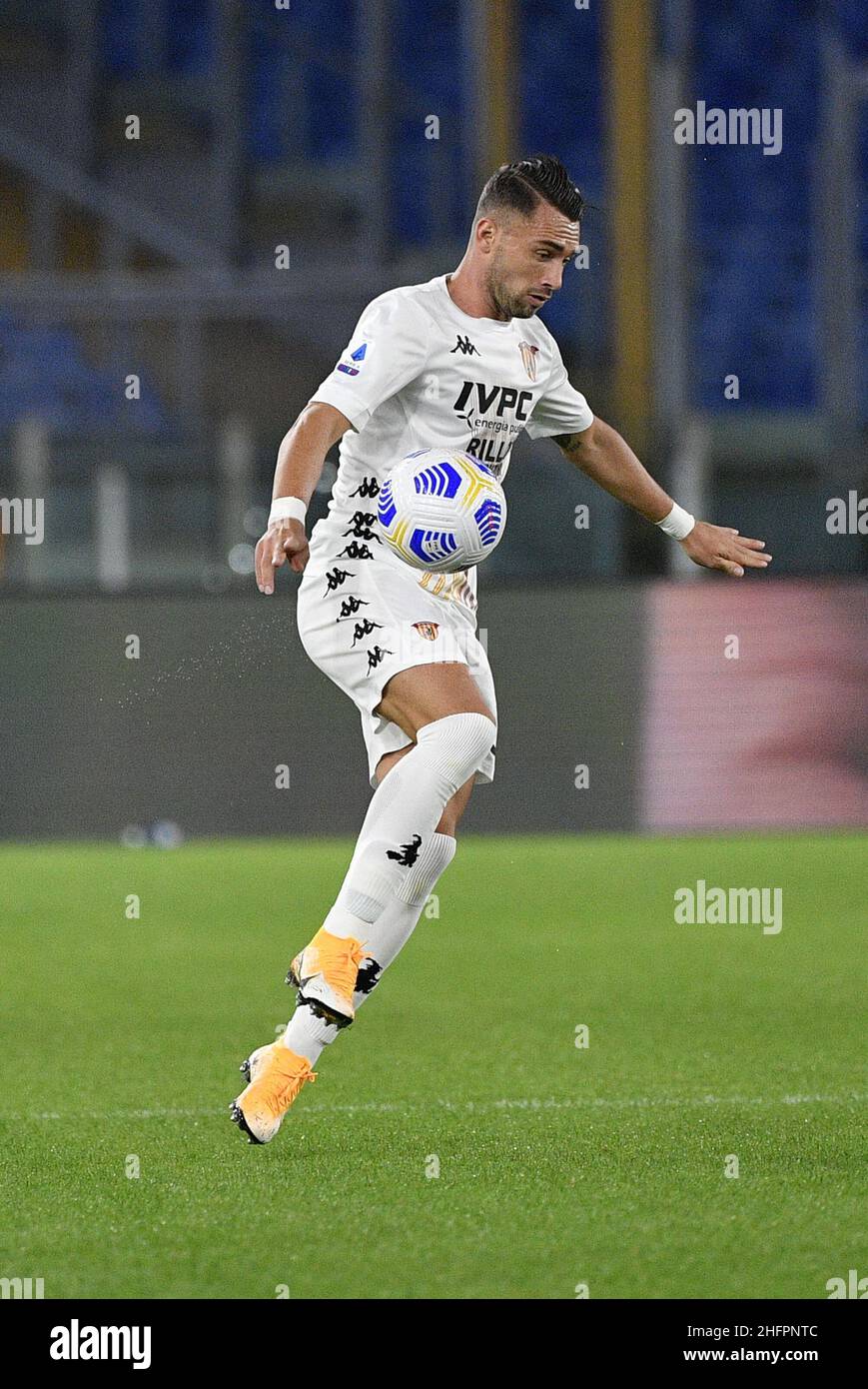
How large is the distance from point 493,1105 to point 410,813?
858 mm

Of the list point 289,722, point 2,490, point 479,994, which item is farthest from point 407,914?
point 2,490

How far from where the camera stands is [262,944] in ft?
26.5

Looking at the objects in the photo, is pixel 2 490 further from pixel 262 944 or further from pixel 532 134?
pixel 532 134

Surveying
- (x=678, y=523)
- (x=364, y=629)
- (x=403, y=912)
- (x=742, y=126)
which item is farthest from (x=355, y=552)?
(x=742, y=126)

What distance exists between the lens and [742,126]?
63.7ft

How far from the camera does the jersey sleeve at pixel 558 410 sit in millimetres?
4824

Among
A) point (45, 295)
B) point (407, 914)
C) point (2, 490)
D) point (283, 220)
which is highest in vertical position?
point (283, 220)

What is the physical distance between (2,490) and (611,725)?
3879 mm

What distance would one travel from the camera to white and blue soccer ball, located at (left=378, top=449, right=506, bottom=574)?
14.3 ft

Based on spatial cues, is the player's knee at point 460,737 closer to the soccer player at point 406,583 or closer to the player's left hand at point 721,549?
the soccer player at point 406,583
